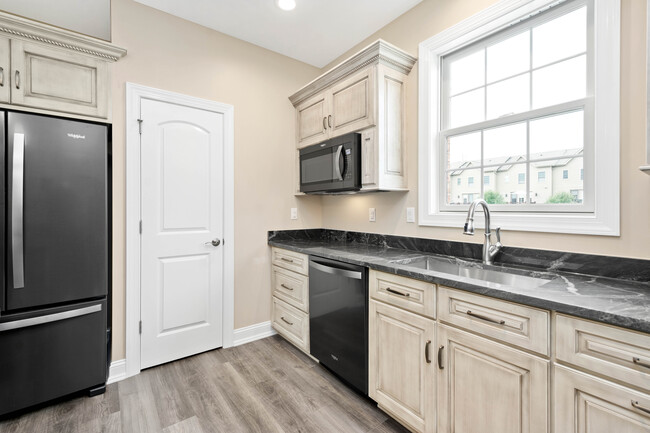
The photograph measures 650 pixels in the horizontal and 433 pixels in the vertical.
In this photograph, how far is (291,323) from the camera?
269 cm

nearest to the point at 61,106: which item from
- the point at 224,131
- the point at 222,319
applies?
the point at 224,131

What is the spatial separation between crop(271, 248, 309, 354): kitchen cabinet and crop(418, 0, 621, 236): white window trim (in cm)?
111

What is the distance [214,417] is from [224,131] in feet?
7.22

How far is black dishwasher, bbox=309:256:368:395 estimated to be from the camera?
1896 millimetres

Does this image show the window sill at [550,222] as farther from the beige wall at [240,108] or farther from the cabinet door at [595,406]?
the beige wall at [240,108]

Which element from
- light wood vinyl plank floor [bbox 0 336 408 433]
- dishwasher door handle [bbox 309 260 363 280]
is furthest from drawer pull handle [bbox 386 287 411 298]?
light wood vinyl plank floor [bbox 0 336 408 433]

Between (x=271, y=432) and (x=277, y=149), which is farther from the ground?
(x=277, y=149)

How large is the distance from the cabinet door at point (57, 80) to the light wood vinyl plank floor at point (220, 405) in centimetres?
193

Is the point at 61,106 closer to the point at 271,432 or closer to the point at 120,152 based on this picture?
the point at 120,152

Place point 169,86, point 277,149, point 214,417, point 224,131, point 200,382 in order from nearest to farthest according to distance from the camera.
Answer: point 214,417 < point 200,382 < point 169,86 < point 224,131 < point 277,149

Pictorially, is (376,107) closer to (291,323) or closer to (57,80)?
(291,323)

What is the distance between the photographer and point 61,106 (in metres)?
1.96

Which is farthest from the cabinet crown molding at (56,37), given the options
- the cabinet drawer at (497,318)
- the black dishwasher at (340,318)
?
the cabinet drawer at (497,318)

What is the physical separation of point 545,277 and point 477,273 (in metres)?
0.31
